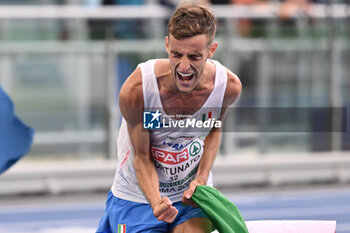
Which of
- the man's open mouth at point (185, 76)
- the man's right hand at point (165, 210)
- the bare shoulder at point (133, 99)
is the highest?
the man's open mouth at point (185, 76)

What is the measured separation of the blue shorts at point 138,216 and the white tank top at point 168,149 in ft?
0.13

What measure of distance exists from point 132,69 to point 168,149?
4768 millimetres

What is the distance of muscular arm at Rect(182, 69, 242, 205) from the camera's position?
4164 millimetres

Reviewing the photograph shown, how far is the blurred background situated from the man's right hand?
4658 mm

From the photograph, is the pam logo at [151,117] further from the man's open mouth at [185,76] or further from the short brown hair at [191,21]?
the short brown hair at [191,21]

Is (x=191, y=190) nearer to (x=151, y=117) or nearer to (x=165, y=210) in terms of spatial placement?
(x=165, y=210)

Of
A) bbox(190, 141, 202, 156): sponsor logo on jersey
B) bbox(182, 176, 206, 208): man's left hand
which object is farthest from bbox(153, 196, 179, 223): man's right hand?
bbox(190, 141, 202, 156): sponsor logo on jersey

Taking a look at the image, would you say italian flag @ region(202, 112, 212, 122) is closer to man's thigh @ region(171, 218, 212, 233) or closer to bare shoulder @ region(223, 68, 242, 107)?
bare shoulder @ region(223, 68, 242, 107)

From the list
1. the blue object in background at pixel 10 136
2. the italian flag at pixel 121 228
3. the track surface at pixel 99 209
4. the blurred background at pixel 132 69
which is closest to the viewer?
the italian flag at pixel 121 228

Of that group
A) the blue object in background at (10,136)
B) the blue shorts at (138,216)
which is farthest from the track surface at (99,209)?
the blue shorts at (138,216)

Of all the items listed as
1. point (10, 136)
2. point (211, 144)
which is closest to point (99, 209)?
point (10, 136)

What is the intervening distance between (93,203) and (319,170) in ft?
10.1

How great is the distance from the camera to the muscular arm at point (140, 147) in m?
4.03

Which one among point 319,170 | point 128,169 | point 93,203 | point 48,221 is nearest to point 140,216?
point 128,169
